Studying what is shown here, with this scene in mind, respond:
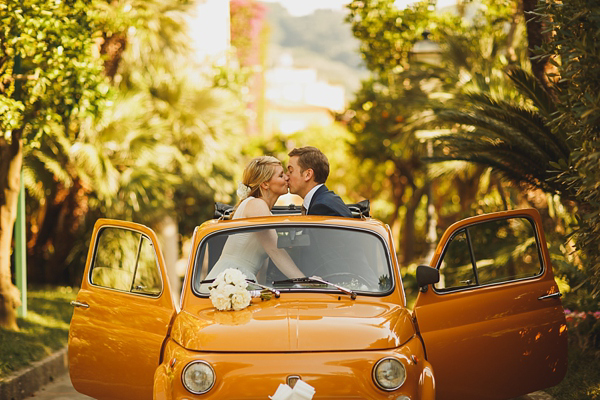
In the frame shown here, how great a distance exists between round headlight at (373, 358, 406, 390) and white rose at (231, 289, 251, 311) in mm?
999

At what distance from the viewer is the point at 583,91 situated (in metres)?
6.21

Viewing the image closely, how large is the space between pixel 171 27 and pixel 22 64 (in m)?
9.33

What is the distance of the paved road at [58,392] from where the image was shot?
884cm

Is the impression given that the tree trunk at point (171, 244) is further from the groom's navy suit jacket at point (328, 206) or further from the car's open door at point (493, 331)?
the car's open door at point (493, 331)

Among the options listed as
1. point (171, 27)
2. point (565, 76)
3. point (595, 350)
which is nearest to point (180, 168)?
point (171, 27)

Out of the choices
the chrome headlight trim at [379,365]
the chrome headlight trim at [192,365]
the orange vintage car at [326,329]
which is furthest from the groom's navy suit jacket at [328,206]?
the chrome headlight trim at [192,365]

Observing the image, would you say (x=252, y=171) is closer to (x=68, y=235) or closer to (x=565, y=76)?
(x=565, y=76)

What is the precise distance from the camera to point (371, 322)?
5457 mm

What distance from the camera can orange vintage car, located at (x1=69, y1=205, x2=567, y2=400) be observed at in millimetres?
5188

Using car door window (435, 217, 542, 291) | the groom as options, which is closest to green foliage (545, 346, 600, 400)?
car door window (435, 217, 542, 291)

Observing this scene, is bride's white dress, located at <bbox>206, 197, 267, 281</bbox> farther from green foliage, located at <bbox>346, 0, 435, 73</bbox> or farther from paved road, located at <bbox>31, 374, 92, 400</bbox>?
green foliage, located at <bbox>346, 0, 435, 73</bbox>

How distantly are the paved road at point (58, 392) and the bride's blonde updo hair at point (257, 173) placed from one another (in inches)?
120

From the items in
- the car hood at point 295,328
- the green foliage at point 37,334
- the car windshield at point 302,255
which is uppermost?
the car windshield at point 302,255

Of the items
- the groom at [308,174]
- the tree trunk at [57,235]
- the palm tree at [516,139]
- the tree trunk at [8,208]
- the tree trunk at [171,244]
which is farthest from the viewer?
the tree trunk at [171,244]
